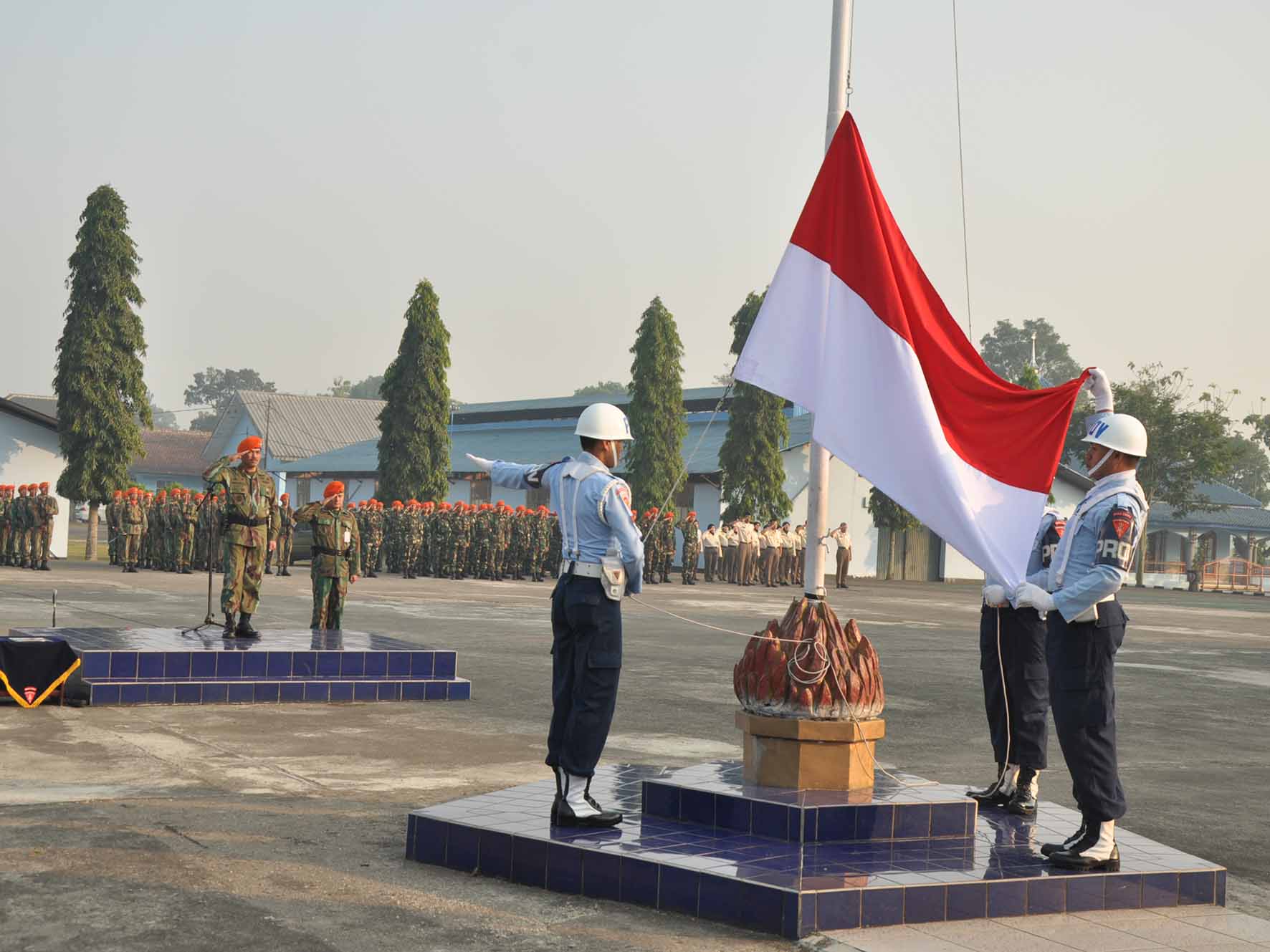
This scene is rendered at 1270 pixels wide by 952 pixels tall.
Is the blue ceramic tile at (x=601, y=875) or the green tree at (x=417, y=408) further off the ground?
the green tree at (x=417, y=408)

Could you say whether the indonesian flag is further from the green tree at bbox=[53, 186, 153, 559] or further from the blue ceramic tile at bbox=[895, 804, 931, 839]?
the green tree at bbox=[53, 186, 153, 559]

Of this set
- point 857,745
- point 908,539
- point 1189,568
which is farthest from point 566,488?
point 1189,568

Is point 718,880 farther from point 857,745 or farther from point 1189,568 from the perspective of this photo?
point 1189,568

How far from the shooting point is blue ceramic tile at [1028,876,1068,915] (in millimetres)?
6129

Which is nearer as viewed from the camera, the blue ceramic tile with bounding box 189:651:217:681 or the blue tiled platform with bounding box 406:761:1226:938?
the blue tiled platform with bounding box 406:761:1226:938

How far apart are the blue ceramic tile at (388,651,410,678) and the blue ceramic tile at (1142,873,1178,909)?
7.43m

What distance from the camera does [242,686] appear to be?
11766 millimetres

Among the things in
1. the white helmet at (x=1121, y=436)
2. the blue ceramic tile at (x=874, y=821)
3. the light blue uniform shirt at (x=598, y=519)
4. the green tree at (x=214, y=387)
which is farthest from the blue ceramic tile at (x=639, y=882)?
the green tree at (x=214, y=387)

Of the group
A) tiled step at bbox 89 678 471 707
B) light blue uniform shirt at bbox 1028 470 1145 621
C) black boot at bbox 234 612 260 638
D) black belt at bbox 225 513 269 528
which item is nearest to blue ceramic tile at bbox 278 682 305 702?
tiled step at bbox 89 678 471 707

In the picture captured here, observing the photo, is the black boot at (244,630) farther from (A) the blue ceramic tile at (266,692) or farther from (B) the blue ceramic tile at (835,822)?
(B) the blue ceramic tile at (835,822)

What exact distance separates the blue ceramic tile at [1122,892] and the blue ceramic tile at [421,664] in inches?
291

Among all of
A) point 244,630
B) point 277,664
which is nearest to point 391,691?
point 277,664

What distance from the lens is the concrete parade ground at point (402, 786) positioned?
5.48 meters

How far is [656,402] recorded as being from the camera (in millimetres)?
47062
